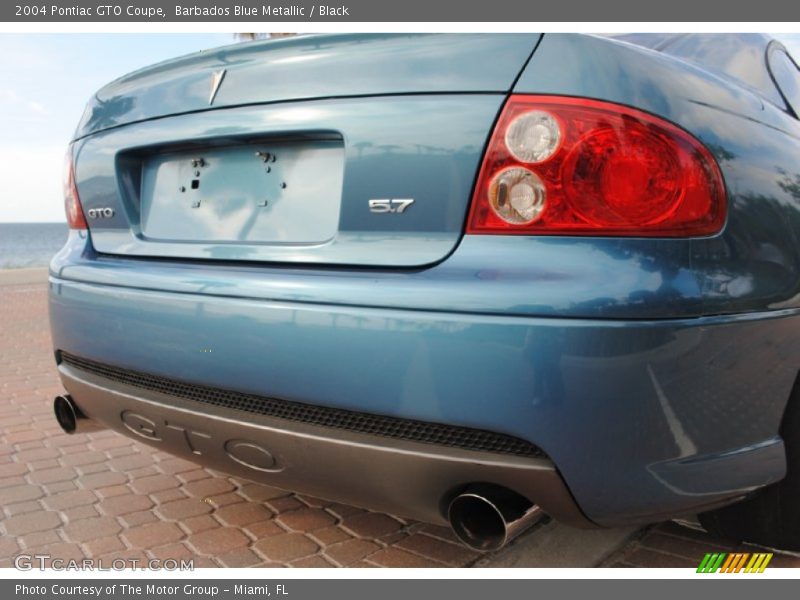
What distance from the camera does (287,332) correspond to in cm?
161

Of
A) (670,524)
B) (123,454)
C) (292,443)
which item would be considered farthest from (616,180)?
(123,454)

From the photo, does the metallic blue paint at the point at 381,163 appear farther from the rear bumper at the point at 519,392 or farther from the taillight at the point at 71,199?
the taillight at the point at 71,199

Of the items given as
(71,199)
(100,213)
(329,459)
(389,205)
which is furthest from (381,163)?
(71,199)

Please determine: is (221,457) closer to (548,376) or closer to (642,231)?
(548,376)

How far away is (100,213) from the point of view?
2227 millimetres

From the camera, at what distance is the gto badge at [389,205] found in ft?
5.13

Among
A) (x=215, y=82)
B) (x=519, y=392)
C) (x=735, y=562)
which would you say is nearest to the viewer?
(x=519, y=392)

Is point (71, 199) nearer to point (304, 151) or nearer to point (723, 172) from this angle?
point (304, 151)

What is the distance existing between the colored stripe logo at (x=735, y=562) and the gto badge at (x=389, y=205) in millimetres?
1349

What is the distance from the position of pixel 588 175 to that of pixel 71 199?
1.71m

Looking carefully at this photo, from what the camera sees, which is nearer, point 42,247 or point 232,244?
point 232,244

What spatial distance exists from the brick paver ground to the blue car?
0.47 m

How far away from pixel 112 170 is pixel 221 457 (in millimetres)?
920

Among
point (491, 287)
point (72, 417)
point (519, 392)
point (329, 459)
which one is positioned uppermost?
point (491, 287)
